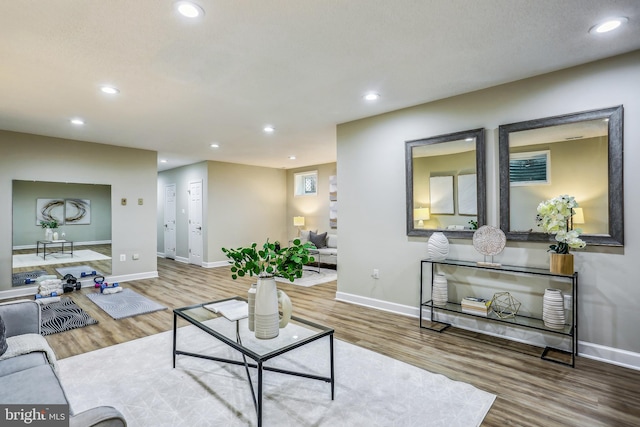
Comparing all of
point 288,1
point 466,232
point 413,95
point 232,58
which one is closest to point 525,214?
point 466,232

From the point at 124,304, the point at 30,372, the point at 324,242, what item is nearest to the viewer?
the point at 30,372

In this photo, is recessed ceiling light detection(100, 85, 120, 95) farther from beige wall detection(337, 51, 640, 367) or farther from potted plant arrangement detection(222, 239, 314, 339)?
beige wall detection(337, 51, 640, 367)

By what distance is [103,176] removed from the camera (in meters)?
5.68

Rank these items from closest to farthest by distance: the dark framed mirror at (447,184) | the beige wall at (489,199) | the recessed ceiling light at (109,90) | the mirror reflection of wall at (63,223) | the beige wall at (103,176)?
the beige wall at (489,199), the recessed ceiling light at (109,90), the dark framed mirror at (447,184), the beige wall at (103,176), the mirror reflection of wall at (63,223)

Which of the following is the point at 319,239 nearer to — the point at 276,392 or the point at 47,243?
the point at 47,243

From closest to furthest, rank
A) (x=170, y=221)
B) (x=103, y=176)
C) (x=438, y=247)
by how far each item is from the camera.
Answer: (x=438, y=247) → (x=103, y=176) → (x=170, y=221)

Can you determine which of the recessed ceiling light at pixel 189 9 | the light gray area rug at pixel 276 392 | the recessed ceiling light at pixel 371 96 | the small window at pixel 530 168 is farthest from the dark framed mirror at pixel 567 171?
the recessed ceiling light at pixel 189 9

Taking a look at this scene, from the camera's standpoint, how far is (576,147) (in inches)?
108

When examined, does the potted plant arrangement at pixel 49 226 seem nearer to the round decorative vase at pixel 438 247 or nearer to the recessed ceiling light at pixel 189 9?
the recessed ceiling light at pixel 189 9

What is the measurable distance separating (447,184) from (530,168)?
780 mm

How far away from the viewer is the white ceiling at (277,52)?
2016 mm

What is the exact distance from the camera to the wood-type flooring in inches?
78.5

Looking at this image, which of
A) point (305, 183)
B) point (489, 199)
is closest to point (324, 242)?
point (305, 183)

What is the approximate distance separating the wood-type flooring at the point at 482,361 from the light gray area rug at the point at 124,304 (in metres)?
0.11
